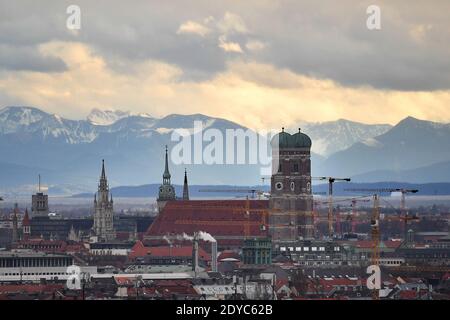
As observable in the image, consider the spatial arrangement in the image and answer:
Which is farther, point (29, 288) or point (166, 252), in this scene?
point (166, 252)

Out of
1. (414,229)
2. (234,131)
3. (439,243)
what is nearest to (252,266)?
(439,243)

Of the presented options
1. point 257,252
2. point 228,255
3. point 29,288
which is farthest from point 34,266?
point 29,288

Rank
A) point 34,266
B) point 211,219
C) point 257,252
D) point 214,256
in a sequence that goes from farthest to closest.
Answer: point 211,219 < point 214,256 < point 257,252 < point 34,266

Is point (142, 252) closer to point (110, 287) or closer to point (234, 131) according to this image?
point (110, 287)

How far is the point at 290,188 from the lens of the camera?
87812mm

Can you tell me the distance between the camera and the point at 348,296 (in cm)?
5050

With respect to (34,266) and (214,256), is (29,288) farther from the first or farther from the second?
(214,256)

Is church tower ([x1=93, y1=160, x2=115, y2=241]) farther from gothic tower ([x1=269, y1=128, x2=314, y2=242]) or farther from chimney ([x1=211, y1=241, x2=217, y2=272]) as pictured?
chimney ([x1=211, y1=241, x2=217, y2=272])

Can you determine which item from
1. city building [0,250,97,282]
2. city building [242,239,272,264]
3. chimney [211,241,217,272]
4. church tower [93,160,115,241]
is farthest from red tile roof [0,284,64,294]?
church tower [93,160,115,241]

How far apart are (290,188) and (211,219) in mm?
6022

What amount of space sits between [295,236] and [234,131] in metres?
79.2

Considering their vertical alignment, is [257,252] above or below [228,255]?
above


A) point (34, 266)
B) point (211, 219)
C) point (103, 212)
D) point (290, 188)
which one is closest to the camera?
point (34, 266)
